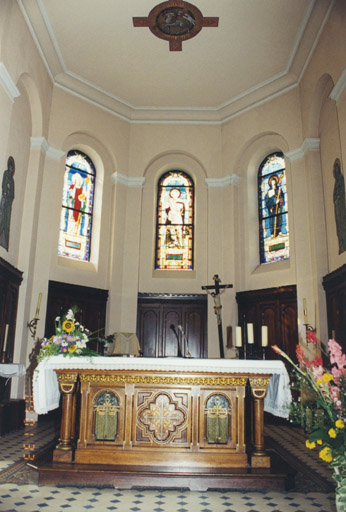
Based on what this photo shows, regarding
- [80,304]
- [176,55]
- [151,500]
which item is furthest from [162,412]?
[176,55]

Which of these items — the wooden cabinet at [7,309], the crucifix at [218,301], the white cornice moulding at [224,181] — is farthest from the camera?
the white cornice moulding at [224,181]

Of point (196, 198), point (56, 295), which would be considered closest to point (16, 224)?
point (56, 295)

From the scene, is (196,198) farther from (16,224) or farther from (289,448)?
(289,448)

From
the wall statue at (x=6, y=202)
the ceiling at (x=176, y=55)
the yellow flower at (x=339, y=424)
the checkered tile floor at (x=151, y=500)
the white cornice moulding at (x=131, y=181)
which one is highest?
the ceiling at (x=176, y=55)

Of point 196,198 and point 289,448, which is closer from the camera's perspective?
point 289,448

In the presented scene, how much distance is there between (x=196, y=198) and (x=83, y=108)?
3.63 metres

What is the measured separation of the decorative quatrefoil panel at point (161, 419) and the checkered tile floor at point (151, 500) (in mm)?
621

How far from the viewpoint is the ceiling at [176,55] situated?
8891mm

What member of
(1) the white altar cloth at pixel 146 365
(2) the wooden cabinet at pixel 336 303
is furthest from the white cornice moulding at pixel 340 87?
(1) the white altar cloth at pixel 146 365

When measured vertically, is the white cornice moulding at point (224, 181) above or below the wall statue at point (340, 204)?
above

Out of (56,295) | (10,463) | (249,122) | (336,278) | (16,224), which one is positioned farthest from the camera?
(249,122)

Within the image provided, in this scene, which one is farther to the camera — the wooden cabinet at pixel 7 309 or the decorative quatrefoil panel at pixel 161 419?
the wooden cabinet at pixel 7 309

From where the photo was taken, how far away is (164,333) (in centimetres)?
1105

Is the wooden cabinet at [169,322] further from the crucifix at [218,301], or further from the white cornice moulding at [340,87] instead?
the white cornice moulding at [340,87]
